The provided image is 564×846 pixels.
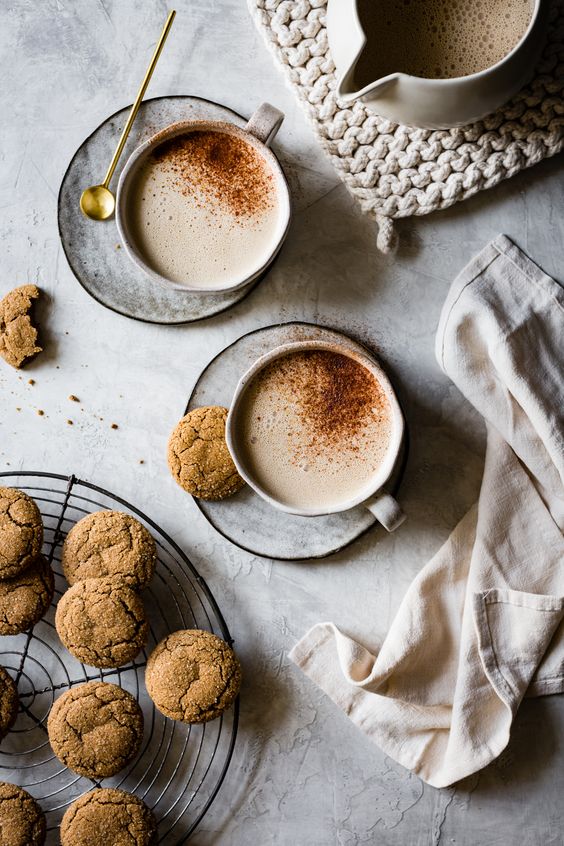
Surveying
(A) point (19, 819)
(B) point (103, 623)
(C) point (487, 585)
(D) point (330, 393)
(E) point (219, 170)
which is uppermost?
(E) point (219, 170)

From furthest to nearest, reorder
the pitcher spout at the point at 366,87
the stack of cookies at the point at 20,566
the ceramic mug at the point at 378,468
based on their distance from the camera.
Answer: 1. the stack of cookies at the point at 20,566
2. the ceramic mug at the point at 378,468
3. the pitcher spout at the point at 366,87

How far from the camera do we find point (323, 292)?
134 centimetres

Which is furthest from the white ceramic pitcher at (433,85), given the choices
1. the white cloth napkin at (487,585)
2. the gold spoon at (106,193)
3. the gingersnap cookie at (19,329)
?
the gingersnap cookie at (19,329)

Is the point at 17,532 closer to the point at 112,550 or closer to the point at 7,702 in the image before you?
the point at 112,550

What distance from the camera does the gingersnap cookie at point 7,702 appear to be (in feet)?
4.27

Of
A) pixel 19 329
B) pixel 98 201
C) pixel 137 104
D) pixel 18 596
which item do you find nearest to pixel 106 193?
pixel 98 201

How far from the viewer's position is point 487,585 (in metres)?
1.29

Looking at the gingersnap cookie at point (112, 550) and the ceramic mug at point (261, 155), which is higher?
the ceramic mug at point (261, 155)

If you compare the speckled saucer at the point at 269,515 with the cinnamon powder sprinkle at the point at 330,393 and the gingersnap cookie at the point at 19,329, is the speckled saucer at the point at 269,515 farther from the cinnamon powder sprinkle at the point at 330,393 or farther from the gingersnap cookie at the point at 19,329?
the gingersnap cookie at the point at 19,329

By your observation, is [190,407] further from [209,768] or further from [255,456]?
[209,768]

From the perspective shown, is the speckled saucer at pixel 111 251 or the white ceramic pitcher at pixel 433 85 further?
the speckled saucer at pixel 111 251

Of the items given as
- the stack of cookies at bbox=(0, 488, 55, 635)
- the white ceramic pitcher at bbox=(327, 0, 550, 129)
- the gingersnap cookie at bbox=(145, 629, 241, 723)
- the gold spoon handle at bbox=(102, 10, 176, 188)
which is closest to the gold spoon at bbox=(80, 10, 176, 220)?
the gold spoon handle at bbox=(102, 10, 176, 188)

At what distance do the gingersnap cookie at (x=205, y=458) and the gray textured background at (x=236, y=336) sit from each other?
0.09m

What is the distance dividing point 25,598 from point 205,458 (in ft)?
1.23
